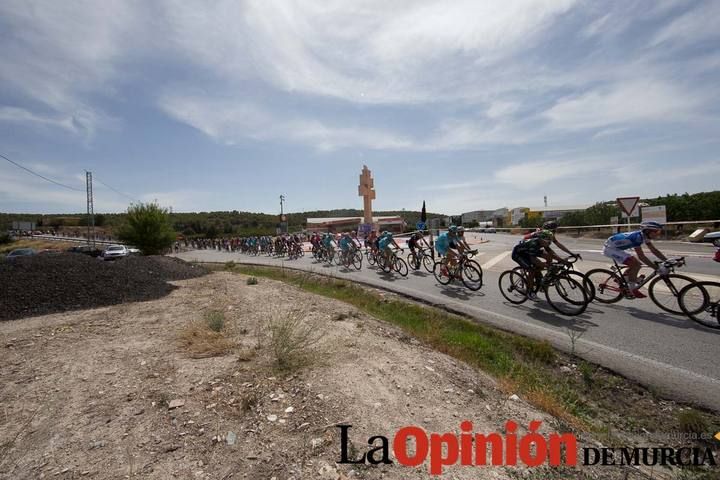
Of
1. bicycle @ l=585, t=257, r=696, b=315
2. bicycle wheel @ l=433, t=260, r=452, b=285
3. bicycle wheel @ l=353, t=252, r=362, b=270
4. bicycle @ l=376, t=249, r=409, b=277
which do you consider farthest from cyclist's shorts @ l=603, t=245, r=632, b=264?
bicycle wheel @ l=353, t=252, r=362, b=270

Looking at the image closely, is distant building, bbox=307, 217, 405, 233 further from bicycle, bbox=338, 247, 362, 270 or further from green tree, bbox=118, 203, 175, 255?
bicycle, bbox=338, 247, 362, 270

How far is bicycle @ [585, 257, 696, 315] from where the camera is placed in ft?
19.1

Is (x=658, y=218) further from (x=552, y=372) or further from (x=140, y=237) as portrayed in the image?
(x=140, y=237)

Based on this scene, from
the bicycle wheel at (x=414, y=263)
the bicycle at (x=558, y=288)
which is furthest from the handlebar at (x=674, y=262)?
the bicycle wheel at (x=414, y=263)

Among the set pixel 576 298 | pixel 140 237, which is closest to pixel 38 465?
pixel 576 298

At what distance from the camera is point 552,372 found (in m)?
4.32

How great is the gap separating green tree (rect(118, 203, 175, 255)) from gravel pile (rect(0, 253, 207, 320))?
57.5 feet

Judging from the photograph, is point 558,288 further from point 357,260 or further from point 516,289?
point 357,260

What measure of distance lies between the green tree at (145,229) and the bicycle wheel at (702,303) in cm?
3335

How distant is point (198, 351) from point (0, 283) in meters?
9.42

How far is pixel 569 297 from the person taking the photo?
263 inches

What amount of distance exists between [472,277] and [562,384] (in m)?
5.66

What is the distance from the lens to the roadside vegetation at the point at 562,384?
3.10m

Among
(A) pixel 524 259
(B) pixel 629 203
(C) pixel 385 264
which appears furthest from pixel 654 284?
(B) pixel 629 203
